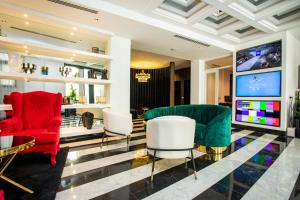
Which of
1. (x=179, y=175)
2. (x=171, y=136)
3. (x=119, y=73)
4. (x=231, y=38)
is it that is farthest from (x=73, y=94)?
(x=231, y=38)

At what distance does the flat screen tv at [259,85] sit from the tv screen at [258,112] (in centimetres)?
28

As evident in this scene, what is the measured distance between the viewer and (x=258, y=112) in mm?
5750

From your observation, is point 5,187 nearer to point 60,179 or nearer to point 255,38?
point 60,179

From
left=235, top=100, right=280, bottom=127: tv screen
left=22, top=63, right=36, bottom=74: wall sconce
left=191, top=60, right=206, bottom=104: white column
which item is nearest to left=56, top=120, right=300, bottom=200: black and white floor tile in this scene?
left=235, top=100, right=280, bottom=127: tv screen

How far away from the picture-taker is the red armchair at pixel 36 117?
8.87 ft

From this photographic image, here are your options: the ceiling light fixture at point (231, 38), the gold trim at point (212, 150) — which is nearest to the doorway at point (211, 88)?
the ceiling light fixture at point (231, 38)

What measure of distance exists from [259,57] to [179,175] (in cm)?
534

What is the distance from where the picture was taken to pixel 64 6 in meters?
3.54

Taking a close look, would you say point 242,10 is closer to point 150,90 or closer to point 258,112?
point 258,112

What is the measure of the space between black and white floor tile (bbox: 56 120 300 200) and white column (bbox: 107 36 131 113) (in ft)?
6.07

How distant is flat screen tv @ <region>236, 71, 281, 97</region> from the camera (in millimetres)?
5270

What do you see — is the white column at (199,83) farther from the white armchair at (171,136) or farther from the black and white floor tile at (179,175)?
the white armchair at (171,136)

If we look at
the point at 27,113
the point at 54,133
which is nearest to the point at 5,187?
the point at 54,133

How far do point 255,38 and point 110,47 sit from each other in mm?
4887
